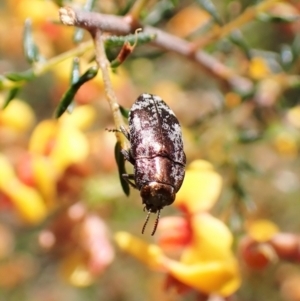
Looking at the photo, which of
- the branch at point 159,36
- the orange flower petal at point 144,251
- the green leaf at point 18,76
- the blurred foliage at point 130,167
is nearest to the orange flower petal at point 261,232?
the blurred foliage at point 130,167

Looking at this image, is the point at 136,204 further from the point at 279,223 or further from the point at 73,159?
the point at 279,223

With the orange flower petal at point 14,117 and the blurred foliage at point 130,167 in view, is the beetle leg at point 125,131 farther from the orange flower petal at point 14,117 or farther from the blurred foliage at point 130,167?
the orange flower petal at point 14,117

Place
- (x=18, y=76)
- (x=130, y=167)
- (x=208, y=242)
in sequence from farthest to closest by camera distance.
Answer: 1. (x=130, y=167)
2. (x=208, y=242)
3. (x=18, y=76)

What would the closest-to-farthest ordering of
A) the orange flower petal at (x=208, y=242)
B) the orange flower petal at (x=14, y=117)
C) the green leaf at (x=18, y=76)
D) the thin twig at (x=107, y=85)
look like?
the thin twig at (x=107, y=85) < the green leaf at (x=18, y=76) < the orange flower petal at (x=208, y=242) < the orange flower petal at (x=14, y=117)

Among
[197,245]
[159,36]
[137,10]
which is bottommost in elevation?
[197,245]

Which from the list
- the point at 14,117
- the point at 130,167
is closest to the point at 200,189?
the point at 130,167

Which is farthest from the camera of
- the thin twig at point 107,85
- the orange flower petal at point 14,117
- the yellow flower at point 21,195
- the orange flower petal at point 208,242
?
the orange flower petal at point 14,117

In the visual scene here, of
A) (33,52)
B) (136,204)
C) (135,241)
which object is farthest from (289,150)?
(33,52)

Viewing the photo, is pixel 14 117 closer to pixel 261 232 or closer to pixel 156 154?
pixel 261 232
